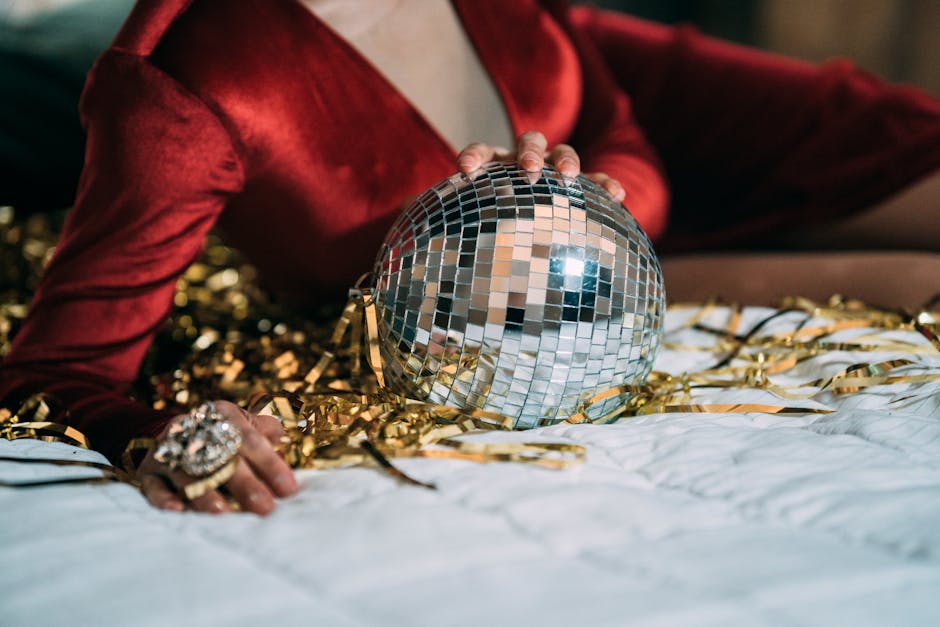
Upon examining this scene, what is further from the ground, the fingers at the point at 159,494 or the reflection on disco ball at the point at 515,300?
the reflection on disco ball at the point at 515,300

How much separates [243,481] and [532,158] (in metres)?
0.33

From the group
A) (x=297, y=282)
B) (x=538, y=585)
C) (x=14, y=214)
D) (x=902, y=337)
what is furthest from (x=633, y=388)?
(x=14, y=214)

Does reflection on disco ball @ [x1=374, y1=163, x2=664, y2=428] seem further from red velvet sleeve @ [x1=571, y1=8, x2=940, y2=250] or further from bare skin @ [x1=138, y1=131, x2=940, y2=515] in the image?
red velvet sleeve @ [x1=571, y1=8, x2=940, y2=250]

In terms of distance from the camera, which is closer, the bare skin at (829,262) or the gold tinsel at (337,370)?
the gold tinsel at (337,370)

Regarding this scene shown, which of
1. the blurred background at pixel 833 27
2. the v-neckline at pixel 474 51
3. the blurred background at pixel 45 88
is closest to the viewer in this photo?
the v-neckline at pixel 474 51

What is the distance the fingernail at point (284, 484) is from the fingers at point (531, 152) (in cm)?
30

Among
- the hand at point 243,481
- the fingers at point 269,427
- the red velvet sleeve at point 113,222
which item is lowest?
the hand at point 243,481

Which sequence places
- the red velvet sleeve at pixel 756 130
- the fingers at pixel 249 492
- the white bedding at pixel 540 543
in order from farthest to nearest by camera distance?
the red velvet sleeve at pixel 756 130 → the fingers at pixel 249 492 → the white bedding at pixel 540 543

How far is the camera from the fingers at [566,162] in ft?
2.04

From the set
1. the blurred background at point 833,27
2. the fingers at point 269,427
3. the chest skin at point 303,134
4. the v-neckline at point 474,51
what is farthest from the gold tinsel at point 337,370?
the blurred background at point 833,27

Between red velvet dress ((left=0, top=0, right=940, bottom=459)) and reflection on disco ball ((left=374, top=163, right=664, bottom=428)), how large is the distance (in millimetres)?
224

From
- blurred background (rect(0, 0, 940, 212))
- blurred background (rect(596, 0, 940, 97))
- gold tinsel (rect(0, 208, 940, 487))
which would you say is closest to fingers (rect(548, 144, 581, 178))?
gold tinsel (rect(0, 208, 940, 487))

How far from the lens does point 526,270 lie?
541 mm

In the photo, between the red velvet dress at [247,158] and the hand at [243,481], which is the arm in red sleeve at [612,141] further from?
the hand at [243,481]
